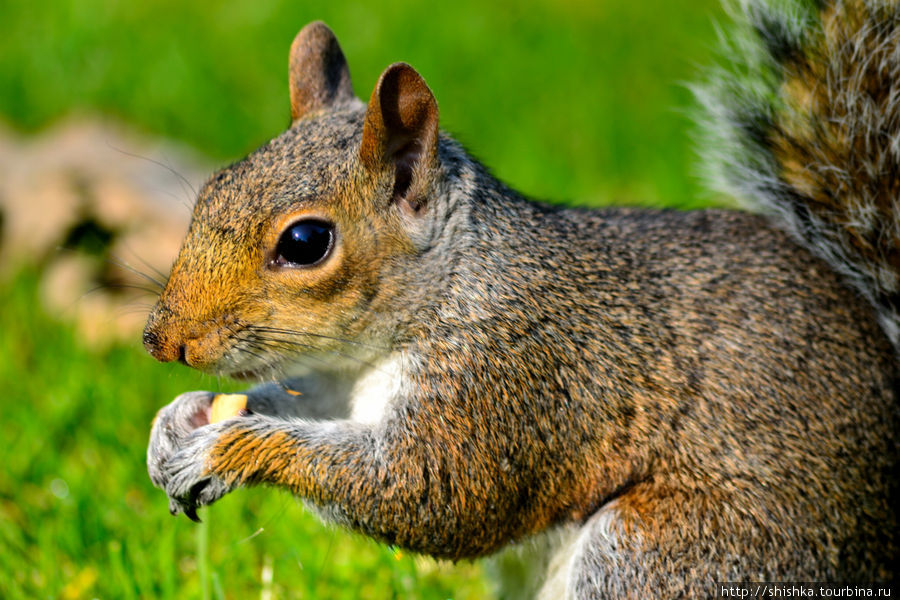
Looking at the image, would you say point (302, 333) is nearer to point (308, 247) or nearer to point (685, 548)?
point (308, 247)

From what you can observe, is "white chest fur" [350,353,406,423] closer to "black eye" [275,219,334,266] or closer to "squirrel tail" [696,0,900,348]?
"black eye" [275,219,334,266]

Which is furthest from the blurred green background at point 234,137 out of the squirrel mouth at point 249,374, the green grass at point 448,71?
the squirrel mouth at point 249,374

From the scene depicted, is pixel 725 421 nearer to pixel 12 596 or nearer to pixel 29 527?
pixel 12 596

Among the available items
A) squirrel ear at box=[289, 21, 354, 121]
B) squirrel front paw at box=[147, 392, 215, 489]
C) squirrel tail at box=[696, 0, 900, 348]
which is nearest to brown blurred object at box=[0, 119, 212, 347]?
squirrel ear at box=[289, 21, 354, 121]

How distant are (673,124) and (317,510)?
281 cm

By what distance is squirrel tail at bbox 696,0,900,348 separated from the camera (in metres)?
1.74

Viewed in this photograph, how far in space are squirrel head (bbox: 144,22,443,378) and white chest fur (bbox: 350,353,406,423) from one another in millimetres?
42

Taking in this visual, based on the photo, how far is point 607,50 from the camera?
461 centimetres

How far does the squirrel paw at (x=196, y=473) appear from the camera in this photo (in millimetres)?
1578

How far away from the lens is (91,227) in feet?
10.7

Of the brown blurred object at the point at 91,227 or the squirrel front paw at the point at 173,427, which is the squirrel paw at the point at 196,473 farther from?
the brown blurred object at the point at 91,227

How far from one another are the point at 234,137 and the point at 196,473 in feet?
8.77

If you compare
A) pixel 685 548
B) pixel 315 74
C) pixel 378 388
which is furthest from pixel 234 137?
pixel 685 548

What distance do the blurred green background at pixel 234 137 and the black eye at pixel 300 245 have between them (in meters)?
0.33
